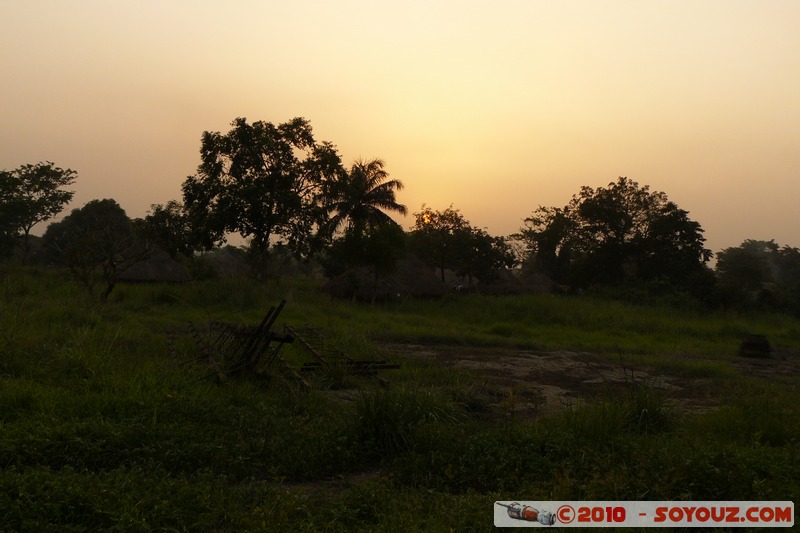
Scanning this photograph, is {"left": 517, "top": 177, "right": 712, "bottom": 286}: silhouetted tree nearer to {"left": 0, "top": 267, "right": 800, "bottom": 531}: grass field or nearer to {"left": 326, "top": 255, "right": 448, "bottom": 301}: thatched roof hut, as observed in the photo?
{"left": 326, "top": 255, "right": 448, "bottom": 301}: thatched roof hut

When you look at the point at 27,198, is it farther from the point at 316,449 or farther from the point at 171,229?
the point at 316,449

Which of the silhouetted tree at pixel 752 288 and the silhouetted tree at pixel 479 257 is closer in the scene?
the silhouetted tree at pixel 752 288

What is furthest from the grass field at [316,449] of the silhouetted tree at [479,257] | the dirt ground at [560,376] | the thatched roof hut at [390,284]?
the silhouetted tree at [479,257]

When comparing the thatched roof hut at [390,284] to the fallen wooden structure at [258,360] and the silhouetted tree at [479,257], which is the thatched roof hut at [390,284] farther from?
the fallen wooden structure at [258,360]

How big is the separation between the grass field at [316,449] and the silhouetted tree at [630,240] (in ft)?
78.5

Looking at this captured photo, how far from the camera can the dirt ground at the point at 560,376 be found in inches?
299

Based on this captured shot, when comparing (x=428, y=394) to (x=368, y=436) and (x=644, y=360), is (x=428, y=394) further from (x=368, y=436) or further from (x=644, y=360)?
(x=644, y=360)

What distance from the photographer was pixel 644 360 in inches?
468

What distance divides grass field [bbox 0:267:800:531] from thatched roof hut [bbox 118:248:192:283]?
55.6 ft

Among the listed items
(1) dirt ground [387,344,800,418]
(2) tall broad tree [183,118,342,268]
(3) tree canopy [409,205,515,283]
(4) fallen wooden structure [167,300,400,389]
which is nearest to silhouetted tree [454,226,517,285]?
(3) tree canopy [409,205,515,283]

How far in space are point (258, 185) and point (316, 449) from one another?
68.0 ft

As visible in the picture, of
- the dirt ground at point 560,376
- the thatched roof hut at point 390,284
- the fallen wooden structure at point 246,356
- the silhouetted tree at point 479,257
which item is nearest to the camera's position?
the fallen wooden structure at point 246,356

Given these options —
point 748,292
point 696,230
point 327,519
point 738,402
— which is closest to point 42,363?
point 327,519

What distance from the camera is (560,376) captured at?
976 cm
